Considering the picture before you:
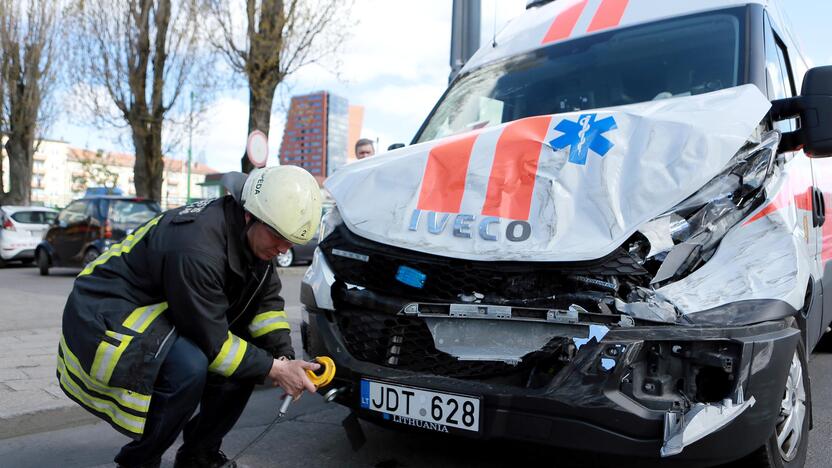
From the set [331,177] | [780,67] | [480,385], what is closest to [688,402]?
[480,385]

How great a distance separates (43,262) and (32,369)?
918cm

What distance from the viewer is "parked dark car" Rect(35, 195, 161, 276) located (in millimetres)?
11320

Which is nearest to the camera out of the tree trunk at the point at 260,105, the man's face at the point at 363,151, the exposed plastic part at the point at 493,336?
the exposed plastic part at the point at 493,336

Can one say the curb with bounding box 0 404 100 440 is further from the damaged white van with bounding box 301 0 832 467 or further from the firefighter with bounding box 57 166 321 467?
the damaged white van with bounding box 301 0 832 467

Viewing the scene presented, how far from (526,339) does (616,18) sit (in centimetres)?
244

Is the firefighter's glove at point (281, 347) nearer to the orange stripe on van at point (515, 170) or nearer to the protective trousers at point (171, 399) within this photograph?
the protective trousers at point (171, 399)

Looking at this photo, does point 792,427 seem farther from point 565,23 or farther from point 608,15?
point 565,23

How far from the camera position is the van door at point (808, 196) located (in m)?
3.12

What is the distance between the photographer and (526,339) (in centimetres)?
243

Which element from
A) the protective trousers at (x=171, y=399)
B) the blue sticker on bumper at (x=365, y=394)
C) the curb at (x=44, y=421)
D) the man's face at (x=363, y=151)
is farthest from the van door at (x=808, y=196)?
the man's face at (x=363, y=151)

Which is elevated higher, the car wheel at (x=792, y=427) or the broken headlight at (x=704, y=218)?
the broken headlight at (x=704, y=218)

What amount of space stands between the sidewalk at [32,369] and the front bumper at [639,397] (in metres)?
2.73

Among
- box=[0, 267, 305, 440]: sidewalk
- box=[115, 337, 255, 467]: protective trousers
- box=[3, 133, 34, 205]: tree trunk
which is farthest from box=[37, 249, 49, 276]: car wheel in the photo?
box=[3, 133, 34, 205]: tree trunk

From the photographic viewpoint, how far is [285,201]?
8.05ft
